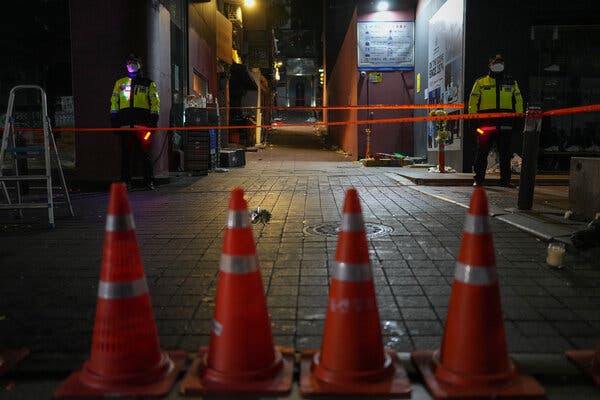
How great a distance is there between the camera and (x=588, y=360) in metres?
2.74

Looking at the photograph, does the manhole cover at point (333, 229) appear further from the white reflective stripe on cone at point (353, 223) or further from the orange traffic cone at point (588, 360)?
the white reflective stripe on cone at point (353, 223)

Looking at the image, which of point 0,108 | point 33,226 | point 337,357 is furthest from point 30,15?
point 337,357

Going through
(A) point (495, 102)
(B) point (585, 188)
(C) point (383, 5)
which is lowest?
(B) point (585, 188)

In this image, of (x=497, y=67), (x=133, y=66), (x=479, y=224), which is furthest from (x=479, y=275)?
(x=133, y=66)

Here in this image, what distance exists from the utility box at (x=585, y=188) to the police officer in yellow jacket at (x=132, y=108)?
23.7ft

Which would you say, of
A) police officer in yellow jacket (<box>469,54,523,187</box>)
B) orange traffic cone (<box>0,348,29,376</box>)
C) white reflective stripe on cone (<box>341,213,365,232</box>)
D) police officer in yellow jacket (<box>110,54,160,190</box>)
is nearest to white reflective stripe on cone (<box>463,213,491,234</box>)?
white reflective stripe on cone (<box>341,213,365,232</box>)

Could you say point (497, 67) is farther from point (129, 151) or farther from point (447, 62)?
point (129, 151)

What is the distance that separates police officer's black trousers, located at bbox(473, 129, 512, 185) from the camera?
32.1 feet

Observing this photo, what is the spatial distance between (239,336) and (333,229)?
3.72m

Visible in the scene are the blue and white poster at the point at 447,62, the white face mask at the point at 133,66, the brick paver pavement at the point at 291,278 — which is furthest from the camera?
the blue and white poster at the point at 447,62

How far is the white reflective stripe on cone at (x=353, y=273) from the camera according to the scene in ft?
8.39

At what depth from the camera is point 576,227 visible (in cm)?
574

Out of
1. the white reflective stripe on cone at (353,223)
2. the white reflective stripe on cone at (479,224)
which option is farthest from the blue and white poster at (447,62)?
the white reflective stripe on cone at (353,223)

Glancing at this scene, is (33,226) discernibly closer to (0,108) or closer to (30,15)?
(0,108)
